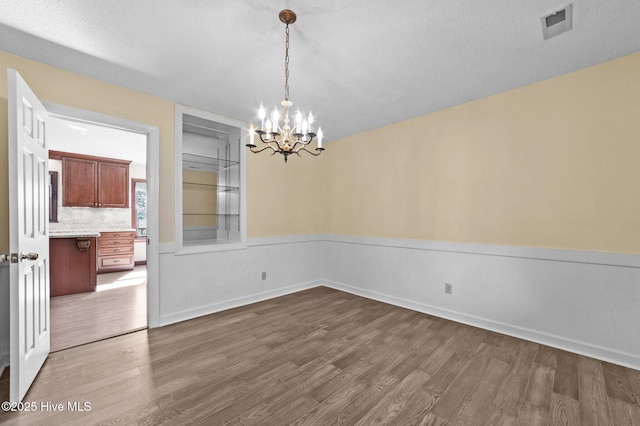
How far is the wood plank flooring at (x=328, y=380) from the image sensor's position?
5.95 feet

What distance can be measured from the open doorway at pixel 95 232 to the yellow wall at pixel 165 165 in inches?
15.4

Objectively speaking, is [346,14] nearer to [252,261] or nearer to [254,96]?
[254,96]

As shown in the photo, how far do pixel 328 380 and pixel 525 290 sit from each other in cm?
232

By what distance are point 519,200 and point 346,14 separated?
2.59 m

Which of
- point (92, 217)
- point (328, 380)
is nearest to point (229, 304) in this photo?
point (328, 380)

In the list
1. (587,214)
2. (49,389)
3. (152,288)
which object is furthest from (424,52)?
(49,389)

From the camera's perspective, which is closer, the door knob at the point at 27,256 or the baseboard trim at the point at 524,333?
the door knob at the point at 27,256

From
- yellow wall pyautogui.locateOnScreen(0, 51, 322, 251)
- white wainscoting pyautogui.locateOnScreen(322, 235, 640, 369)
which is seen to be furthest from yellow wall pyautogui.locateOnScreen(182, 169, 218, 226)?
white wainscoting pyautogui.locateOnScreen(322, 235, 640, 369)

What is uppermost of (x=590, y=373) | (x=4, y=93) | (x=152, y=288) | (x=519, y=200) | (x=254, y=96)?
(x=254, y=96)

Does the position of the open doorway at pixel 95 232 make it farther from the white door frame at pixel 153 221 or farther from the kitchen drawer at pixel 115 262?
the white door frame at pixel 153 221

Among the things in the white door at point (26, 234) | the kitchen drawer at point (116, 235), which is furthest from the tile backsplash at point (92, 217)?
the white door at point (26, 234)

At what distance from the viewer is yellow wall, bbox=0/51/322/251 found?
243 cm

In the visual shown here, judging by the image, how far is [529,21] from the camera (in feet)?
6.51

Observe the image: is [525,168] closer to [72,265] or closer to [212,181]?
[212,181]
